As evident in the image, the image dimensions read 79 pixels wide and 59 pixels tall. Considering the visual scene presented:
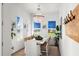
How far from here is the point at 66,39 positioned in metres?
1.50

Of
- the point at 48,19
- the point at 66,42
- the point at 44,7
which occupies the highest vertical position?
the point at 44,7

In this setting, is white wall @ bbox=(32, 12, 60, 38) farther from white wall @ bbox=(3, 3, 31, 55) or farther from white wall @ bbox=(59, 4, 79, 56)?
white wall @ bbox=(3, 3, 31, 55)

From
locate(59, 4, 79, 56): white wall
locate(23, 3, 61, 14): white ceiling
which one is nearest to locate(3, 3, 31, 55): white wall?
locate(23, 3, 61, 14): white ceiling

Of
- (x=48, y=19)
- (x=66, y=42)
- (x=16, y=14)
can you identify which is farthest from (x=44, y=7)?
(x=66, y=42)

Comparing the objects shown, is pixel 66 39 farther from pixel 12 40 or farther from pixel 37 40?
pixel 12 40

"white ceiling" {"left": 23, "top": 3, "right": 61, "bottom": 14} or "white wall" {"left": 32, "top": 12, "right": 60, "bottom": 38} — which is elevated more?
"white ceiling" {"left": 23, "top": 3, "right": 61, "bottom": 14}

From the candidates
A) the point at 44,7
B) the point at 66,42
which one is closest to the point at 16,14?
the point at 44,7

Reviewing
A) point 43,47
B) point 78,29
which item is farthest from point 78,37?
point 43,47

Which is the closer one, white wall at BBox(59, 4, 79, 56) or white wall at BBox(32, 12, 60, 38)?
white wall at BBox(59, 4, 79, 56)

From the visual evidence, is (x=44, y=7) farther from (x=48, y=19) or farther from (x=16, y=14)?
(x=16, y=14)

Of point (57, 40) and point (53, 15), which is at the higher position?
point (53, 15)

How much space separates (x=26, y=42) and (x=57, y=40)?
0.41 m

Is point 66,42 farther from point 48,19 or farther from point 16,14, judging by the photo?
point 16,14

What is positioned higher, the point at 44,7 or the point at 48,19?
the point at 44,7
